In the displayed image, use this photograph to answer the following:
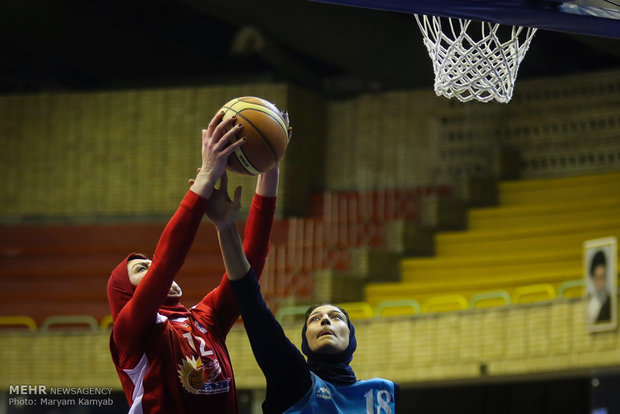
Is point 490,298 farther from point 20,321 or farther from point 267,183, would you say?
point 267,183

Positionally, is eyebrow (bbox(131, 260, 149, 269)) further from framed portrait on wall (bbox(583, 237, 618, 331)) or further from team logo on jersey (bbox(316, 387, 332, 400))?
framed portrait on wall (bbox(583, 237, 618, 331))

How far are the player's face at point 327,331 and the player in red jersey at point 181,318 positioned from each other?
0.90 ft

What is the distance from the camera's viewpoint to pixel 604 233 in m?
11.2

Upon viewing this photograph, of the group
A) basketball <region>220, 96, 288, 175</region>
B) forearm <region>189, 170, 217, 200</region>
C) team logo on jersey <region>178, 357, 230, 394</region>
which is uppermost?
basketball <region>220, 96, 288, 175</region>

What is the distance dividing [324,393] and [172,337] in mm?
545

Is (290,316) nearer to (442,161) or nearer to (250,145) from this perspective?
(442,161)

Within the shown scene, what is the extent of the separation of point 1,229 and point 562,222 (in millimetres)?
7051

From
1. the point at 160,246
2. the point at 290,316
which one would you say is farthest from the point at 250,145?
the point at 290,316

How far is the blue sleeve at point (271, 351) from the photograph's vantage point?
3.33 meters

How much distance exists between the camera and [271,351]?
11.1 ft

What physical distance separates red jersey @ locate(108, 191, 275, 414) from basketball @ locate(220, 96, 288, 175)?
226mm

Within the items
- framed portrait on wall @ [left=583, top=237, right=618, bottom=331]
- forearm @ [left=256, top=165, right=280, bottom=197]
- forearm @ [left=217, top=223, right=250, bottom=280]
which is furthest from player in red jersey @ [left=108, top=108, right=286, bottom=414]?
framed portrait on wall @ [left=583, top=237, right=618, bottom=331]

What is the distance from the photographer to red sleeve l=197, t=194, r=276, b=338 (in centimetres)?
375

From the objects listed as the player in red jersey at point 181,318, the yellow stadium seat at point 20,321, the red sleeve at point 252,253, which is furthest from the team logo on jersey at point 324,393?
the yellow stadium seat at point 20,321
